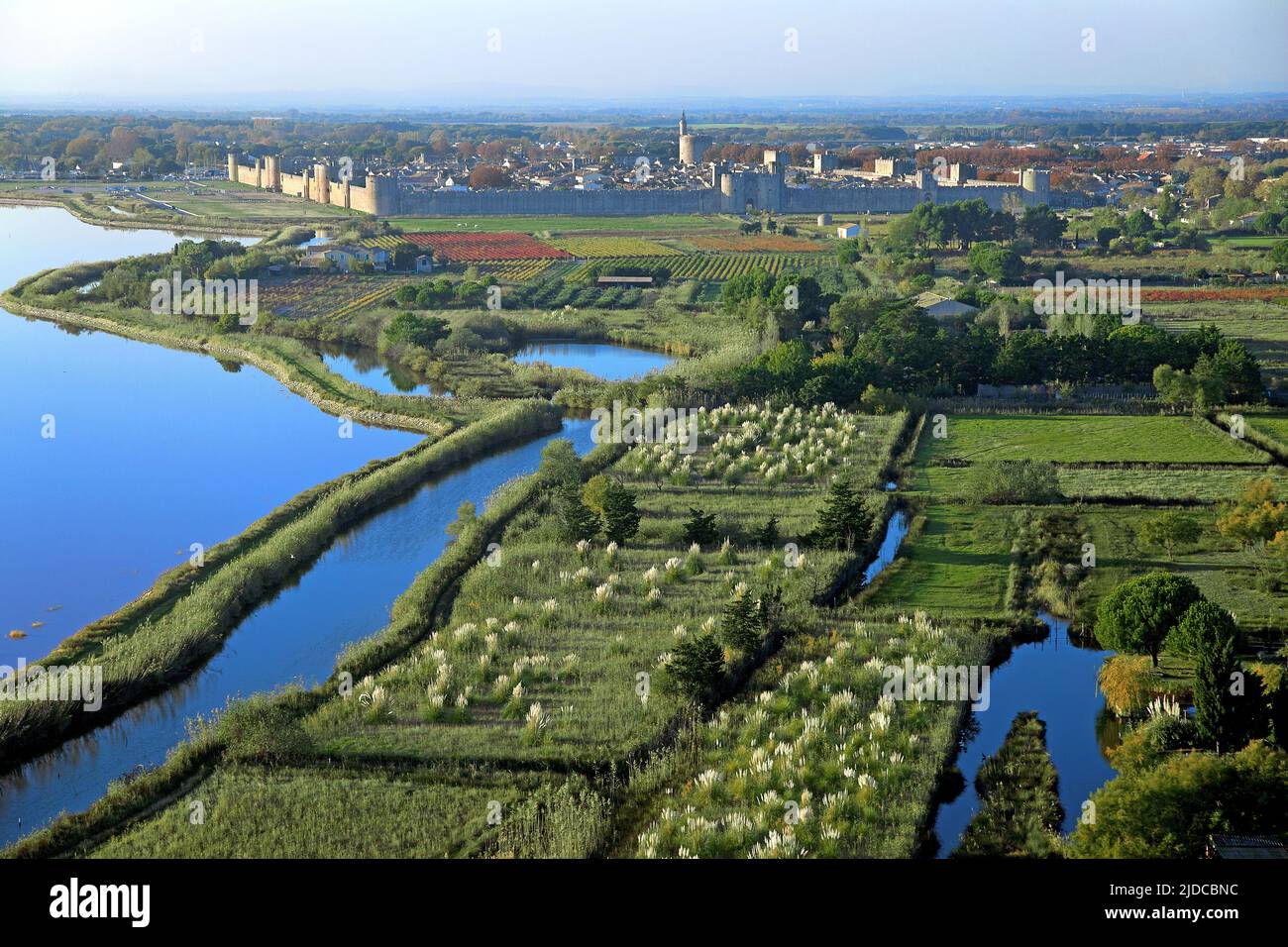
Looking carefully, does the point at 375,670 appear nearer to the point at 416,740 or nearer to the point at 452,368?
the point at 416,740

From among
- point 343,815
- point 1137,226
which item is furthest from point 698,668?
point 1137,226

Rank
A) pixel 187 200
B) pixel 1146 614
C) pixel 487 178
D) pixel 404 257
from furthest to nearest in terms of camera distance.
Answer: pixel 487 178 → pixel 187 200 → pixel 404 257 → pixel 1146 614

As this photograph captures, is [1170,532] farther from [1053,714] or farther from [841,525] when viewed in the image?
[1053,714]

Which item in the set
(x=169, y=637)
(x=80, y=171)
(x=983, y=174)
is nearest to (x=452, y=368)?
(x=169, y=637)

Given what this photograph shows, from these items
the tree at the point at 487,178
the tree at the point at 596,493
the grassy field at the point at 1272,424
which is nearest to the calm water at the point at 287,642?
the tree at the point at 596,493

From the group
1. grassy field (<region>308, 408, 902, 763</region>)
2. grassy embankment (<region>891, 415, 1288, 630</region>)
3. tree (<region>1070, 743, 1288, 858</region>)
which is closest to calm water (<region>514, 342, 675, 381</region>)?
grassy embankment (<region>891, 415, 1288, 630</region>)

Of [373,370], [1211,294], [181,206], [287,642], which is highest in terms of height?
[181,206]
